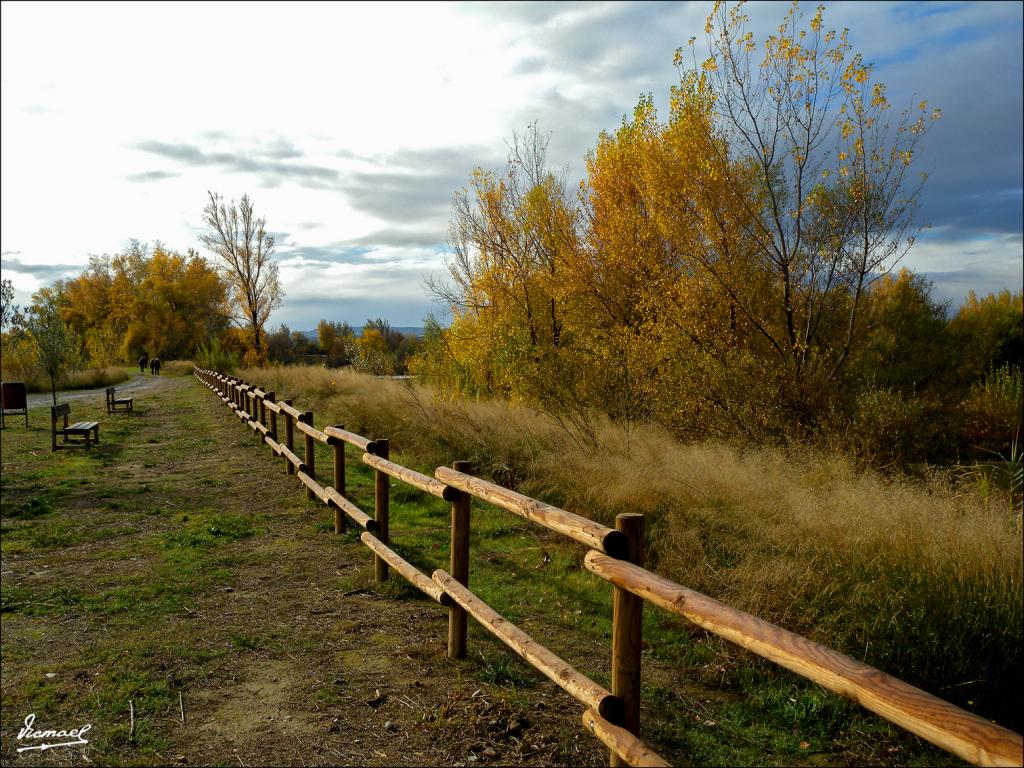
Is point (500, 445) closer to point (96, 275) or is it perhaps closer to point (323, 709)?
point (323, 709)

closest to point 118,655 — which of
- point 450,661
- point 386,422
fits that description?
point 450,661

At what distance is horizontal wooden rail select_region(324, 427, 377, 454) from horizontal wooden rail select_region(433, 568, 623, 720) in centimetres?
201

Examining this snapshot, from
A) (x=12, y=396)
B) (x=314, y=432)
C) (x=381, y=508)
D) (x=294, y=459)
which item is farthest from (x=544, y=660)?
(x=12, y=396)

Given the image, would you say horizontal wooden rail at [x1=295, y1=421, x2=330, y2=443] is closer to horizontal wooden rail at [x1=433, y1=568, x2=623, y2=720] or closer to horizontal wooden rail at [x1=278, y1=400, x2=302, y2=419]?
horizontal wooden rail at [x1=278, y1=400, x2=302, y2=419]

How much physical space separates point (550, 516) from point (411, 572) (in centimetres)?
217

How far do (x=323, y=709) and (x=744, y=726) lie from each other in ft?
8.24

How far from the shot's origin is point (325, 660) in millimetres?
5031

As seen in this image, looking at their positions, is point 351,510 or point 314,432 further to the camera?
point 314,432

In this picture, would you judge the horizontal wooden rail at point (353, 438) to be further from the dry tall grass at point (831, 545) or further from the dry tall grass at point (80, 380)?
the dry tall grass at point (80, 380)

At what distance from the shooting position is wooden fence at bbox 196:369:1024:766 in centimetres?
189

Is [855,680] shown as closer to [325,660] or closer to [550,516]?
[550,516]

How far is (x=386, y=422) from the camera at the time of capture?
548 inches

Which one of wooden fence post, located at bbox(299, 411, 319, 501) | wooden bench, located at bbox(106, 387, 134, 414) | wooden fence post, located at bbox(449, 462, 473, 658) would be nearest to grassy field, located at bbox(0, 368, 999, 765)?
wooden fence post, located at bbox(449, 462, 473, 658)

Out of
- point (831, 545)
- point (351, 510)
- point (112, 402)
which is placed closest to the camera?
point (831, 545)
